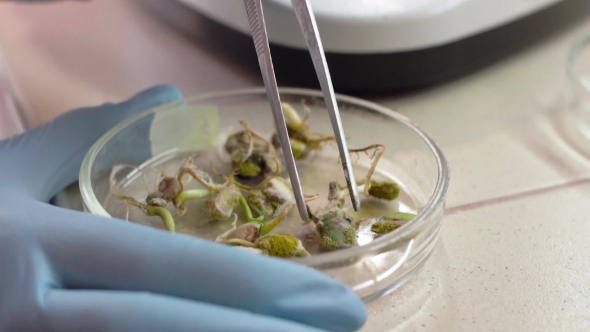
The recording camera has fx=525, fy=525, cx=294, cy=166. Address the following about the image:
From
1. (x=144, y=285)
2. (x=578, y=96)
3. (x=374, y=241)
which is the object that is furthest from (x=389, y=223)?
(x=578, y=96)

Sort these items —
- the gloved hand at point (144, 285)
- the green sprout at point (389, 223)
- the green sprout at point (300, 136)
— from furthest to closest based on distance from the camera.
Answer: the green sprout at point (300, 136) < the green sprout at point (389, 223) < the gloved hand at point (144, 285)

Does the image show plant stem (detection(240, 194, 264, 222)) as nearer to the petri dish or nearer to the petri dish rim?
the petri dish rim

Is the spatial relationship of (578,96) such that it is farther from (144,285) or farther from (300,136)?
(144,285)

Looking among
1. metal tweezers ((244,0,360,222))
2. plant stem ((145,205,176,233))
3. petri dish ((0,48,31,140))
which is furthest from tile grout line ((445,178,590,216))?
petri dish ((0,48,31,140))

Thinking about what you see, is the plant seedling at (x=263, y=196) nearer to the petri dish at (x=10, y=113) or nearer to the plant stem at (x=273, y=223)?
the plant stem at (x=273, y=223)

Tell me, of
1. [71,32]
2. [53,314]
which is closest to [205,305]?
[53,314]

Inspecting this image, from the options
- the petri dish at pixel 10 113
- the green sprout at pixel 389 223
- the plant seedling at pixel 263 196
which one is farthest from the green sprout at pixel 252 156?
the petri dish at pixel 10 113
